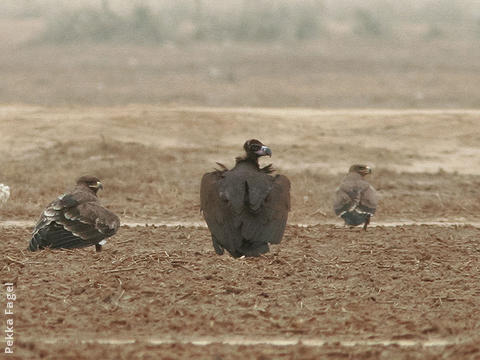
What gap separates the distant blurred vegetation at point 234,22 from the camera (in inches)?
2044

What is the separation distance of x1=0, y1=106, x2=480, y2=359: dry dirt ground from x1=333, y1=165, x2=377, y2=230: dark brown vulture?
21cm

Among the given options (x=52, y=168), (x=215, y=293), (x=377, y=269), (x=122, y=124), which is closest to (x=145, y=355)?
(x=215, y=293)

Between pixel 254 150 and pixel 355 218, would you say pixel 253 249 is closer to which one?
pixel 254 150

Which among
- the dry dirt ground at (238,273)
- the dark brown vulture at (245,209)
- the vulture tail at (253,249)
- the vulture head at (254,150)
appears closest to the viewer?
the dry dirt ground at (238,273)

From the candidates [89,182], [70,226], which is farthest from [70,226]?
[89,182]

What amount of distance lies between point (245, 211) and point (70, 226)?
206 cm

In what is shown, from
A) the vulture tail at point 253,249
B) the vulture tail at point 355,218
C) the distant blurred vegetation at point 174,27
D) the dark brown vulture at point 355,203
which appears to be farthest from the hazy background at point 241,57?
the vulture tail at point 253,249

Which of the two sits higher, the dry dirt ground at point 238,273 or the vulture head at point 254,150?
the vulture head at point 254,150

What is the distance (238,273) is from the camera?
995 cm

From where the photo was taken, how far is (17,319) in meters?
8.30

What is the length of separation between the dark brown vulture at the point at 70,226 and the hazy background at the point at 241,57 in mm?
23312

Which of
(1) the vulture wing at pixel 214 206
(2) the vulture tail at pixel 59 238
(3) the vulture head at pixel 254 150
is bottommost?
(2) the vulture tail at pixel 59 238

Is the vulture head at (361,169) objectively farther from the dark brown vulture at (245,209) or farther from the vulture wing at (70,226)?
the vulture wing at (70,226)

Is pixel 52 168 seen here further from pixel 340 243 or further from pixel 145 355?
pixel 145 355
